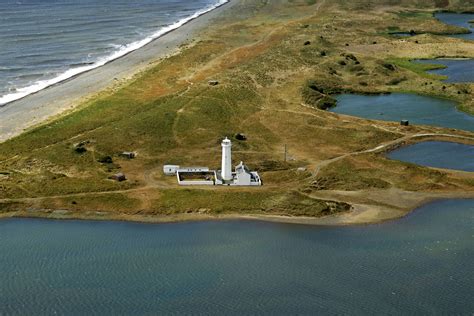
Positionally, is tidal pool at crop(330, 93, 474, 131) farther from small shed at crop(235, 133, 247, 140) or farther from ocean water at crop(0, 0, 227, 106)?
ocean water at crop(0, 0, 227, 106)

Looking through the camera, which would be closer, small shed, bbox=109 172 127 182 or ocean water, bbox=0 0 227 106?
small shed, bbox=109 172 127 182

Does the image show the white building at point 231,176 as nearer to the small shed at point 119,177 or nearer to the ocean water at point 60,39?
the small shed at point 119,177

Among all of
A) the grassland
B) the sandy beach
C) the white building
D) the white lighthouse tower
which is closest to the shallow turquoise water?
the grassland

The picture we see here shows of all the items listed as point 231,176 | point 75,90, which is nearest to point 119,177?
point 231,176

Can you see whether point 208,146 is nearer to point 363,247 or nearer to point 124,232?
point 124,232

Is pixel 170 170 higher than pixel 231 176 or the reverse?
higher

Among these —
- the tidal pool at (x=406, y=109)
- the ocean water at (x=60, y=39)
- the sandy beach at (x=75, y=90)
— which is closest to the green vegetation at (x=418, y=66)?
the tidal pool at (x=406, y=109)

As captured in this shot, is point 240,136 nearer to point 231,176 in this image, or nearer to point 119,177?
point 231,176
